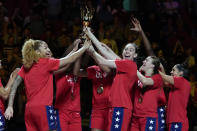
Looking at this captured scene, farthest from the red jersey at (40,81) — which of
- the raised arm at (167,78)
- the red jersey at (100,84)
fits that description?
the raised arm at (167,78)

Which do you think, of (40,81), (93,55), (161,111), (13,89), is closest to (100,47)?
(93,55)

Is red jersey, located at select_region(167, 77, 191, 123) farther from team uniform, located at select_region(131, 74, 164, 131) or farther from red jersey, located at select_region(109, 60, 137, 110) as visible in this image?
red jersey, located at select_region(109, 60, 137, 110)

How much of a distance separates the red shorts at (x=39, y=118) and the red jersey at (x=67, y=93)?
848mm

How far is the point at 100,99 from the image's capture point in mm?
6988

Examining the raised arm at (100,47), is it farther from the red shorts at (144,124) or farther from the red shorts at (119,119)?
the red shorts at (144,124)

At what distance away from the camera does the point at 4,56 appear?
33.4 ft

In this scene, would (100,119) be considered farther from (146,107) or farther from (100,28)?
(100,28)

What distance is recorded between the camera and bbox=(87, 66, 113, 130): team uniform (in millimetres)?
6973

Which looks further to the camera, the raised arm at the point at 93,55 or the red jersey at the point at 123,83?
the raised arm at the point at 93,55

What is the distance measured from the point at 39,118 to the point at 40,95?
1.00 feet

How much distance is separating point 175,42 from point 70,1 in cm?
382

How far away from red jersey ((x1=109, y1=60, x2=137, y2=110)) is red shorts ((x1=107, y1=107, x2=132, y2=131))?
7 cm

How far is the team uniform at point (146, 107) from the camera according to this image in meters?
6.59

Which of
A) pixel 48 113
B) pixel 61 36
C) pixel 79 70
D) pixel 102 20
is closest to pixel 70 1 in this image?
pixel 102 20
